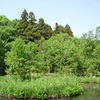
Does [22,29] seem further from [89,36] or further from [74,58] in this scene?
[74,58]

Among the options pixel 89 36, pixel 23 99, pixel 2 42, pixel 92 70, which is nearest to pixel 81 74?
pixel 92 70

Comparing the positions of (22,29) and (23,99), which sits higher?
(22,29)

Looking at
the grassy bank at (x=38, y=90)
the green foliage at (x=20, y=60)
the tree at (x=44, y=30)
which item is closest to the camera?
the grassy bank at (x=38, y=90)

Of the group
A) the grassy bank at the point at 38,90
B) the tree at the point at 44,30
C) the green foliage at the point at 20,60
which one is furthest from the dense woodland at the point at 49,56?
the tree at the point at 44,30

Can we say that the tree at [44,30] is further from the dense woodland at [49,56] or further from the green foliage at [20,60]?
the green foliage at [20,60]

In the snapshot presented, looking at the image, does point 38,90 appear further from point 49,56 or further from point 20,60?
point 49,56

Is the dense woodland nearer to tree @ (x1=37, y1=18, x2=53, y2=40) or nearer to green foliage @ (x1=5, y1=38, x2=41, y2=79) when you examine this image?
green foliage @ (x1=5, y1=38, x2=41, y2=79)

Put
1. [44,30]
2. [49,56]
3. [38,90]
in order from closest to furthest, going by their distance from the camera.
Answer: [38,90]
[49,56]
[44,30]

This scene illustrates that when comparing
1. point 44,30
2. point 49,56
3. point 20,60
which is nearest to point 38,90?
point 20,60

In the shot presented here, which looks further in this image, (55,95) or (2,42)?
(2,42)

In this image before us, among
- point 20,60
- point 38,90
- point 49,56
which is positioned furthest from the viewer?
point 49,56

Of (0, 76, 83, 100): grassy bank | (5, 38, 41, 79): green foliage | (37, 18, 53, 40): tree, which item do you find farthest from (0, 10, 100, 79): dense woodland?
(37, 18, 53, 40): tree

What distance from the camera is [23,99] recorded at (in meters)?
21.5

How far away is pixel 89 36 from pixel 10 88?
1023 inches
